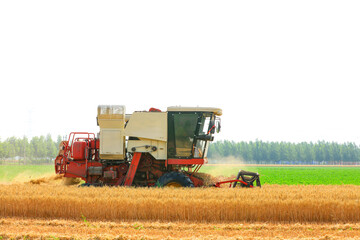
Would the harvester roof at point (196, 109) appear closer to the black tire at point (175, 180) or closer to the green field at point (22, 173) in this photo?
the black tire at point (175, 180)

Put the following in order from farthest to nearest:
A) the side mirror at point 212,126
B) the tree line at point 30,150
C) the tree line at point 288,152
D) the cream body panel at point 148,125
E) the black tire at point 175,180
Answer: the tree line at point 288,152, the tree line at point 30,150, the cream body panel at point 148,125, the side mirror at point 212,126, the black tire at point 175,180

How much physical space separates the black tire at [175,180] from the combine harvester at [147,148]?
10 cm

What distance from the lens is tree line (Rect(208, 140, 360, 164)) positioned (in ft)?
390

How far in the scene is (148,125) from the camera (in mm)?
12164

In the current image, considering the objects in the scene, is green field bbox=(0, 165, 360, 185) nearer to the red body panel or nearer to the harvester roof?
the harvester roof

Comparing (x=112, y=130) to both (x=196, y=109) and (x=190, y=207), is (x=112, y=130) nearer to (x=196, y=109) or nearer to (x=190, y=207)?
(x=196, y=109)

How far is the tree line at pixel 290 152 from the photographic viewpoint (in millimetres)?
118750

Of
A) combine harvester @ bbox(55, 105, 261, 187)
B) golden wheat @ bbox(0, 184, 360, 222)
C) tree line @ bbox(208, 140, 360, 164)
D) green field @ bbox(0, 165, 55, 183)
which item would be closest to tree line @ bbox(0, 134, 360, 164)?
tree line @ bbox(208, 140, 360, 164)

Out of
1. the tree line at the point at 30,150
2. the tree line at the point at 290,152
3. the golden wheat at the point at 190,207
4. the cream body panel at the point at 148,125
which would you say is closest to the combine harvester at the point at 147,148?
the cream body panel at the point at 148,125

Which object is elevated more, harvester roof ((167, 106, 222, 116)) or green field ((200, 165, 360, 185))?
harvester roof ((167, 106, 222, 116))

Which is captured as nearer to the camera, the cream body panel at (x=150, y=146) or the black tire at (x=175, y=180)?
the black tire at (x=175, y=180)

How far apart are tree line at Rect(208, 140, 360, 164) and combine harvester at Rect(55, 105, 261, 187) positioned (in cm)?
10604

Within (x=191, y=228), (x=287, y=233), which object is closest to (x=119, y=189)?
(x=191, y=228)

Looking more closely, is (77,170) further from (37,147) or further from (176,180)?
(37,147)
